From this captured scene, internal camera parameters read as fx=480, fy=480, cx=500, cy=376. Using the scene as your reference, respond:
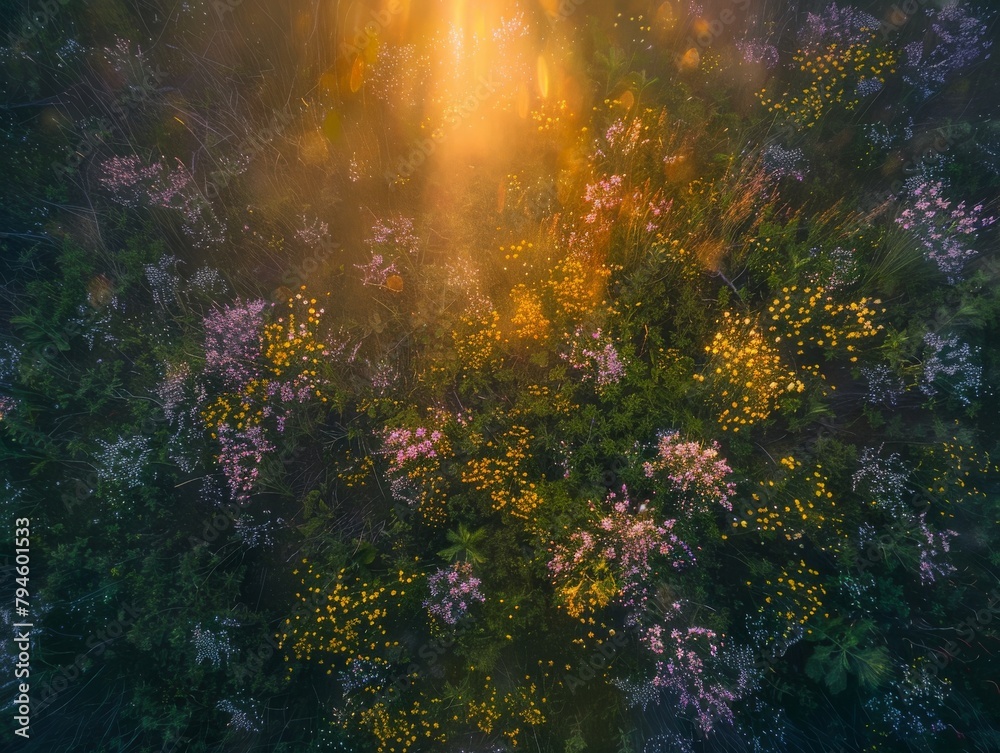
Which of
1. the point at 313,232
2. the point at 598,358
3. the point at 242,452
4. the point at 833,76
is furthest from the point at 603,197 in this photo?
the point at 242,452

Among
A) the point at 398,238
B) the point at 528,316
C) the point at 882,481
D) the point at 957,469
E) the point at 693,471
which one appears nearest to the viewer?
the point at 693,471

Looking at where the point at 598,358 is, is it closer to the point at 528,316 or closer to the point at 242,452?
the point at 528,316

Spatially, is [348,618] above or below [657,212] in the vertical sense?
below

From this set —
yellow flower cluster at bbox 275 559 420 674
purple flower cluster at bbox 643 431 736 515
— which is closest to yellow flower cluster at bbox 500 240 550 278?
purple flower cluster at bbox 643 431 736 515

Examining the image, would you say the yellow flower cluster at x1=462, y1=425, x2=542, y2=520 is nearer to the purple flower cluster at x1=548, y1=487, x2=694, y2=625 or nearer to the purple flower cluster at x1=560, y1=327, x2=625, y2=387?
the purple flower cluster at x1=548, y1=487, x2=694, y2=625

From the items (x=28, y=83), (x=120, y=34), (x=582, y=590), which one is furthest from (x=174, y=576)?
(x=120, y=34)
